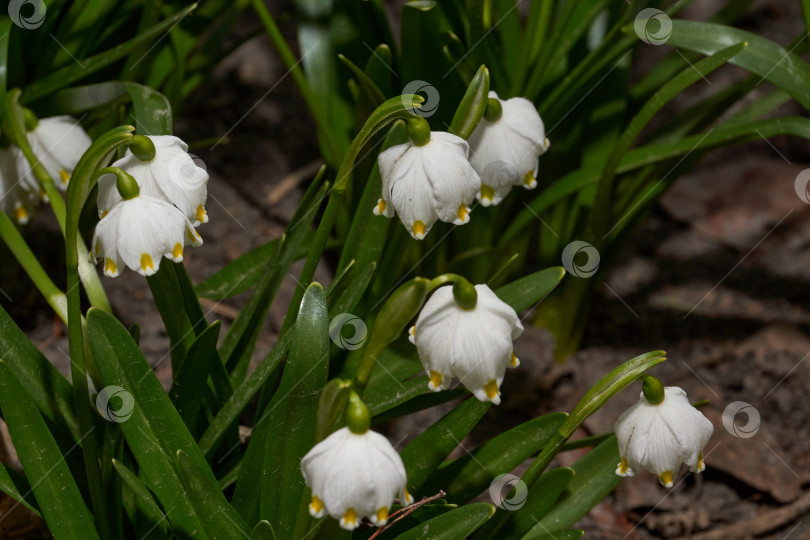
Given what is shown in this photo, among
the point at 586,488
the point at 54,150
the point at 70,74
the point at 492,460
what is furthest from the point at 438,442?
the point at 70,74

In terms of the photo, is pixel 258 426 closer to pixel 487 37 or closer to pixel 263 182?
pixel 487 37

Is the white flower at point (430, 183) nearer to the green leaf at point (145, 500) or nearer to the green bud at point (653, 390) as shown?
the green bud at point (653, 390)

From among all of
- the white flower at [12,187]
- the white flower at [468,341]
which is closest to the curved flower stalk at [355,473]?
the white flower at [468,341]

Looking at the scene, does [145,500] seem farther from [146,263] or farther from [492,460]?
[492,460]

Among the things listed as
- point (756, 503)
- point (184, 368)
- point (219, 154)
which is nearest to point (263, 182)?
point (219, 154)

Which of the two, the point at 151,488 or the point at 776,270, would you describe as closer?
the point at 151,488

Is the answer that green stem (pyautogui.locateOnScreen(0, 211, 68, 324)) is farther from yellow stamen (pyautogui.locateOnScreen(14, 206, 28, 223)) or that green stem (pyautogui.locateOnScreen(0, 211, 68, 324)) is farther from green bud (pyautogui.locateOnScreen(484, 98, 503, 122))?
green bud (pyautogui.locateOnScreen(484, 98, 503, 122))

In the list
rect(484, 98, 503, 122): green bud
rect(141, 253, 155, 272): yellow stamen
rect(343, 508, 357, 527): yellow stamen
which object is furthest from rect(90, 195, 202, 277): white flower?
rect(484, 98, 503, 122): green bud
